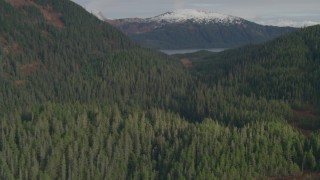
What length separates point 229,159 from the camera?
607ft

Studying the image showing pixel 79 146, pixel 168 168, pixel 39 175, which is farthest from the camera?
pixel 79 146

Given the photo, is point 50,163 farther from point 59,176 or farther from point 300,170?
point 300,170

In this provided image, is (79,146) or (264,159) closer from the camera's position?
(264,159)

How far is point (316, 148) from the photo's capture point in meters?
195

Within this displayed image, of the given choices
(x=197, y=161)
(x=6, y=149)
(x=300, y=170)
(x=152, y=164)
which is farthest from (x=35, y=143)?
(x=300, y=170)

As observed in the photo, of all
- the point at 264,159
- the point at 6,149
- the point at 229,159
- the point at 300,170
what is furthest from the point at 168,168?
the point at 6,149

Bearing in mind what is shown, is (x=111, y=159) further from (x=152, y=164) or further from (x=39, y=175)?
(x=39, y=175)

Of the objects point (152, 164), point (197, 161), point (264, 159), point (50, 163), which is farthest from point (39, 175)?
point (264, 159)

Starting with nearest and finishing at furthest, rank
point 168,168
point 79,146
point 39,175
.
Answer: point 39,175 → point 168,168 → point 79,146

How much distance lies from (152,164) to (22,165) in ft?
160

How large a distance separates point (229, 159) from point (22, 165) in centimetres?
7655

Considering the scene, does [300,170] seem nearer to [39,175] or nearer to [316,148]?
[316,148]

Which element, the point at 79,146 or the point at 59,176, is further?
the point at 79,146

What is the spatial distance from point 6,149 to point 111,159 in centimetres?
4092
